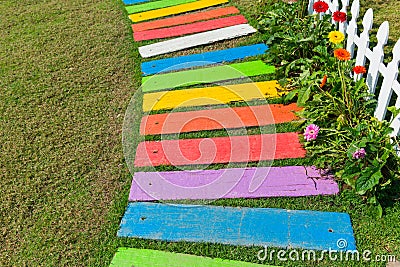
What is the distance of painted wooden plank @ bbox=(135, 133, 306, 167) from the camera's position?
3.47 meters

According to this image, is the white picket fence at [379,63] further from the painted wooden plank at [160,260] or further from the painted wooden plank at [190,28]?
the painted wooden plank at [190,28]

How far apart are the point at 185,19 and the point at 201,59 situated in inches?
46.5

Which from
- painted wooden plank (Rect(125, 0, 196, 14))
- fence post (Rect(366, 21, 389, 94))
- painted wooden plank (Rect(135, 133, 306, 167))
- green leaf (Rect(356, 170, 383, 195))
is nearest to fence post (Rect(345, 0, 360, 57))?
fence post (Rect(366, 21, 389, 94))

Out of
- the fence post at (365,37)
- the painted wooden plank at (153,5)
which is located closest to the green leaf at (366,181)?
the fence post at (365,37)

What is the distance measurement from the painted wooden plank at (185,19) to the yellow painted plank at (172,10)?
137 mm

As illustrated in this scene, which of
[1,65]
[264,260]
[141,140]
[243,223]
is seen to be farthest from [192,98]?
[1,65]

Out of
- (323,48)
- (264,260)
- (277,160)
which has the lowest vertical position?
(264,260)

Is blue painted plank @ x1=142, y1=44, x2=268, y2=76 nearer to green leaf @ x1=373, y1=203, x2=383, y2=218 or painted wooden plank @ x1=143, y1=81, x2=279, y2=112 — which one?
painted wooden plank @ x1=143, y1=81, x2=279, y2=112

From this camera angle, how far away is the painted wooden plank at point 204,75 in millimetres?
4422

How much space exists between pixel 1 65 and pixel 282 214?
12.5 ft

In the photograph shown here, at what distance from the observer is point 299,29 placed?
439 cm

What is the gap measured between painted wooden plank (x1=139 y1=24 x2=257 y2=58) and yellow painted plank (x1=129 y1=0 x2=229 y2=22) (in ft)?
2.70

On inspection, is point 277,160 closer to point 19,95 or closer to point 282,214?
point 282,214

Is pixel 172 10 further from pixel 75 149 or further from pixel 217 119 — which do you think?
pixel 75 149
